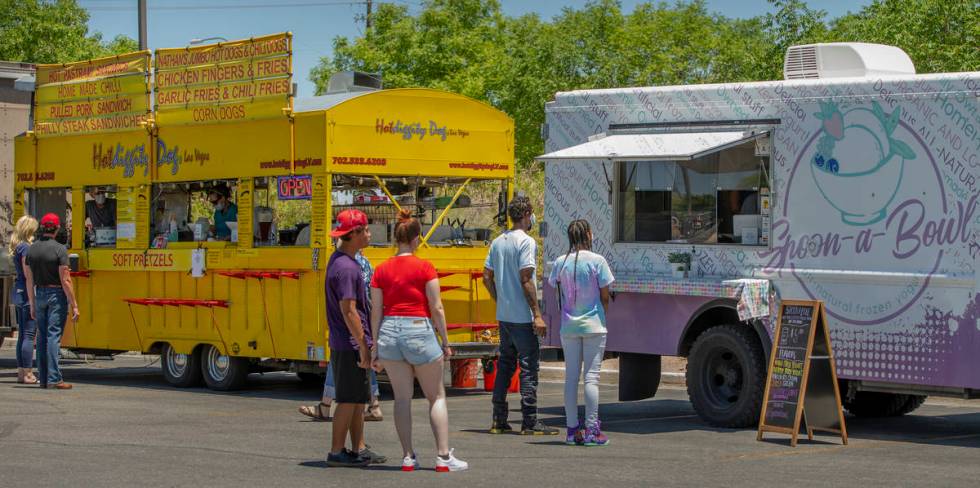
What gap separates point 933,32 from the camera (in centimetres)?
2639

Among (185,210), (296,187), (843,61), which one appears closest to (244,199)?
(296,187)

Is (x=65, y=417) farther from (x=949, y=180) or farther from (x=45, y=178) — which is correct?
(x=949, y=180)

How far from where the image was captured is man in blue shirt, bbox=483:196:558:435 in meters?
11.6

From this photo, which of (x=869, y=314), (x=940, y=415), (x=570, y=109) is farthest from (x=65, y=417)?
(x=940, y=415)

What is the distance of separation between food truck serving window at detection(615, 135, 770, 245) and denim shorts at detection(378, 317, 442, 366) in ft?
12.4

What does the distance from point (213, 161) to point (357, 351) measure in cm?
676

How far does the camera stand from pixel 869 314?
461 inches

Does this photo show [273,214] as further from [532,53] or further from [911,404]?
[532,53]

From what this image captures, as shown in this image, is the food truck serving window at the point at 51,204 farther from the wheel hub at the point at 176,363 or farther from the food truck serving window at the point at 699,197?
the food truck serving window at the point at 699,197

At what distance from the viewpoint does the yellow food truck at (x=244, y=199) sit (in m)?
15.1

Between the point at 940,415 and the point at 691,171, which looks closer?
the point at 691,171

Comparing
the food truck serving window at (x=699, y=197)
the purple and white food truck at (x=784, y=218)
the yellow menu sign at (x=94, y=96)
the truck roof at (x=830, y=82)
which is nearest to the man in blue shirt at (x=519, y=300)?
the purple and white food truck at (x=784, y=218)

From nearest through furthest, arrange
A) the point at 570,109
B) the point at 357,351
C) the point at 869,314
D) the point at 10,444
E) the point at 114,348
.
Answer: the point at 357,351
the point at 10,444
the point at 869,314
the point at 570,109
the point at 114,348

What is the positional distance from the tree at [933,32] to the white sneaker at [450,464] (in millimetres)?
16764
